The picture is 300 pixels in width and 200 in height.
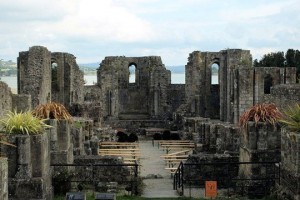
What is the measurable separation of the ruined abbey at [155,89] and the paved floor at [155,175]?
2.53 m

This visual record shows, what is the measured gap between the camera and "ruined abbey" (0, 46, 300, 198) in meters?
34.4

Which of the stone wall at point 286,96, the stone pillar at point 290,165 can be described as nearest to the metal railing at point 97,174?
the stone pillar at point 290,165

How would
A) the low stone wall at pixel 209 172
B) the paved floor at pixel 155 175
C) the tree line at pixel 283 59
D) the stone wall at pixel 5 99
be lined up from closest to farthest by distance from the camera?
the paved floor at pixel 155 175 → the low stone wall at pixel 209 172 → the stone wall at pixel 5 99 → the tree line at pixel 283 59

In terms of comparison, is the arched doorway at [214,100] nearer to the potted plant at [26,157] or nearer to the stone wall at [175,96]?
the stone wall at [175,96]

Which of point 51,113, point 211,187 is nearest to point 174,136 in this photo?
point 51,113

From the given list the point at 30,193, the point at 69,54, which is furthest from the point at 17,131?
the point at 69,54

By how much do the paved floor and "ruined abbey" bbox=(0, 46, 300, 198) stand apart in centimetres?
253

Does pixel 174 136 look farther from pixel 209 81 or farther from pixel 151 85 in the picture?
pixel 151 85

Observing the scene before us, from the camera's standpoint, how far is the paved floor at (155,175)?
17.4 metres

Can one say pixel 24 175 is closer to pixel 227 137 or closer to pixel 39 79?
pixel 227 137

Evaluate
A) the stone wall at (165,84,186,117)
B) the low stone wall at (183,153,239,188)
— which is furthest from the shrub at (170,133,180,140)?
the low stone wall at (183,153,239,188)

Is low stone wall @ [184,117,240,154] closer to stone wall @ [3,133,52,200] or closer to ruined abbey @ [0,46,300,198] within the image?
ruined abbey @ [0,46,300,198]

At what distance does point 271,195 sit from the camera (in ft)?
50.5

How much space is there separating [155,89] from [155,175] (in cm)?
2448
